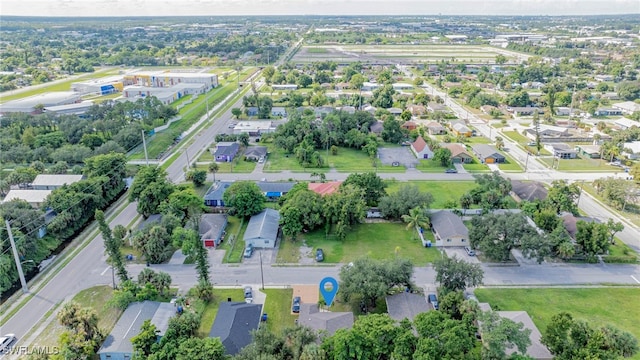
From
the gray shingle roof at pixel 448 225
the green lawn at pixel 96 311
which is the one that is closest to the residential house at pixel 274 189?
the gray shingle roof at pixel 448 225

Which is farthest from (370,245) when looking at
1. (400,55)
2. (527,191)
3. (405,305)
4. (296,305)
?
(400,55)

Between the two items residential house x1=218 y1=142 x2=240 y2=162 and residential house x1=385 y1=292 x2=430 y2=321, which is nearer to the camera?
residential house x1=385 y1=292 x2=430 y2=321

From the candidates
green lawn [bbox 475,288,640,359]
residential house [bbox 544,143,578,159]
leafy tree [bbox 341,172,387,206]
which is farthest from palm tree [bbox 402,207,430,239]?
residential house [bbox 544,143,578,159]

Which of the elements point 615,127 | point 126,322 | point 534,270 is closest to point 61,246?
point 126,322

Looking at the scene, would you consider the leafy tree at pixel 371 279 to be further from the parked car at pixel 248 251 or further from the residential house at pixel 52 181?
the residential house at pixel 52 181

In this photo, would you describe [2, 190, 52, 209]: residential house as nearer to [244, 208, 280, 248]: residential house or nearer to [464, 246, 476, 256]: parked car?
[244, 208, 280, 248]: residential house

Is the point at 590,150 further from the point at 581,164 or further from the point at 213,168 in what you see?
the point at 213,168
